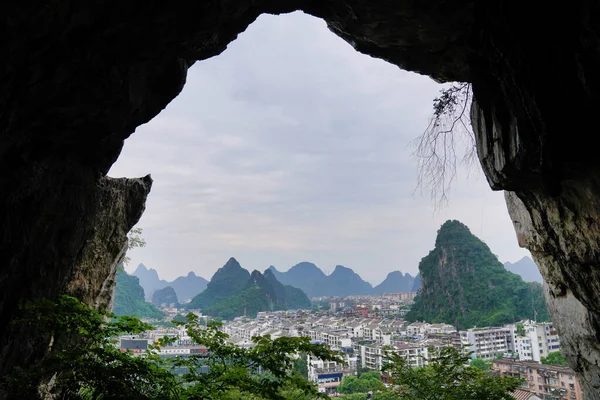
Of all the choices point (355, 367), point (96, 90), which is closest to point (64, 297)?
point (96, 90)

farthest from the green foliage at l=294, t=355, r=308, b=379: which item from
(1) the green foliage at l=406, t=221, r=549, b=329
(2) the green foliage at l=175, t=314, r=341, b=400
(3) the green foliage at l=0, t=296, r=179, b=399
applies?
(1) the green foliage at l=406, t=221, r=549, b=329

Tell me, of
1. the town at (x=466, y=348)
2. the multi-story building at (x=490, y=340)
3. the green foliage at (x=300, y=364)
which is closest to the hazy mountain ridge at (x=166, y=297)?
the town at (x=466, y=348)

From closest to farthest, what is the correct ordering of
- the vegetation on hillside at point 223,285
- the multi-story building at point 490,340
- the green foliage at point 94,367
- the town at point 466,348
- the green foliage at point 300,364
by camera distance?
the green foliage at point 94,367 < the green foliage at point 300,364 < the town at point 466,348 < the multi-story building at point 490,340 < the vegetation on hillside at point 223,285

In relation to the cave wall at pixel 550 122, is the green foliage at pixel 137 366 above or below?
below

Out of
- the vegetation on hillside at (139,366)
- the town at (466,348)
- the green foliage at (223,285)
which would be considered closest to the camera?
the vegetation on hillside at (139,366)

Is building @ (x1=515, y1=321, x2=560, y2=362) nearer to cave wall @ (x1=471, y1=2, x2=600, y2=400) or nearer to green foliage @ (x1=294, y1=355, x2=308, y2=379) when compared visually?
green foliage @ (x1=294, y1=355, x2=308, y2=379)

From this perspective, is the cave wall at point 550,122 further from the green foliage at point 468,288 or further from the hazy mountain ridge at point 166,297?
the hazy mountain ridge at point 166,297

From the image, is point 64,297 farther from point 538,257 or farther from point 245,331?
point 245,331
